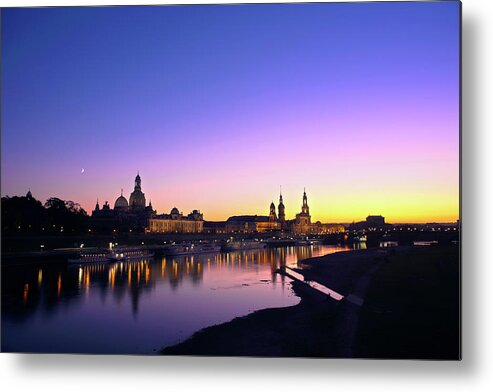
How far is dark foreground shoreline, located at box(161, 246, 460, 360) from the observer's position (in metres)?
4.75

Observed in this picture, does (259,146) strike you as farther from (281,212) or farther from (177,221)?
(177,221)

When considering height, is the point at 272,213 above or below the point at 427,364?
above

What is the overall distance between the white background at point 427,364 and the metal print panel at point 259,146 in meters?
0.11

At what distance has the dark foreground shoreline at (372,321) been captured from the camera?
4.75 m

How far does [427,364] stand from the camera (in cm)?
466

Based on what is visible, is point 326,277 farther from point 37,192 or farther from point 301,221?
point 37,192

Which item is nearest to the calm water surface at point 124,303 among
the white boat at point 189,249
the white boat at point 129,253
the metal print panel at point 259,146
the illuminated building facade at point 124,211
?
the metal print panel at point 259,146

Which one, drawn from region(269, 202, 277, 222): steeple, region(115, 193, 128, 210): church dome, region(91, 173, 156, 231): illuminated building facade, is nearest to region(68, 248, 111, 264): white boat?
region(91, 173, 156, 231): illuminated building facade

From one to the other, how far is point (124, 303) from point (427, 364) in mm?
3541

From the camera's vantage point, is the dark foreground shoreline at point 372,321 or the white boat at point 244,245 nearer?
the dark foreground shoreline at point 372,321

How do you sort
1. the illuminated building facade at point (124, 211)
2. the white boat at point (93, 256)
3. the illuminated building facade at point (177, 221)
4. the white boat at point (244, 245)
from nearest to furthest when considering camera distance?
the illuminated building facade at point (124, 211) < the illuminated building facade at point (177, 221) < the white boat at point (244, 245) < the white boat at point (93, 256)

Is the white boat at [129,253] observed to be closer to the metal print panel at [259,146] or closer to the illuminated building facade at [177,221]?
the illuminated building facade at [177,221]

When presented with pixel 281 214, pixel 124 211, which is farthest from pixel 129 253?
pixel 281 214

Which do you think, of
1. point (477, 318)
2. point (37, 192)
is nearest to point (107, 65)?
point (37, 192)
